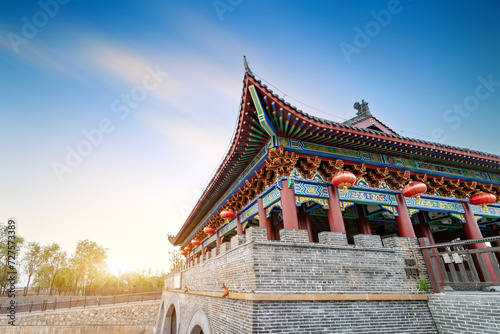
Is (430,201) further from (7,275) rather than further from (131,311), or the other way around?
(7,275)

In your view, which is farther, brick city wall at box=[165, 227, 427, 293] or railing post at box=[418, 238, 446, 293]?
railing post at box=[418, 238, 446, 293]

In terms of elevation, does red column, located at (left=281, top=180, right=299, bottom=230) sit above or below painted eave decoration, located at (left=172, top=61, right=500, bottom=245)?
below

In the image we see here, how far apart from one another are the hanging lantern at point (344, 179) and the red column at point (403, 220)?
2.59m

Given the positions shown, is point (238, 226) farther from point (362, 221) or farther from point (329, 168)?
point (362, 221)

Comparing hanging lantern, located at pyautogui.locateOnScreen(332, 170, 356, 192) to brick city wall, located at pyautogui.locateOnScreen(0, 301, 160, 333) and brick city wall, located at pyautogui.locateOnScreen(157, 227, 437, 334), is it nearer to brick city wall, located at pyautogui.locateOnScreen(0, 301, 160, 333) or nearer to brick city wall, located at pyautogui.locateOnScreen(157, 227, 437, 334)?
brick city wall, located at pyautogui.locateOnScreen(157, 227, 437, 334)

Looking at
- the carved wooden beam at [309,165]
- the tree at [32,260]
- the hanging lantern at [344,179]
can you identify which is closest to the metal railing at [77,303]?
the tree at [32,260]

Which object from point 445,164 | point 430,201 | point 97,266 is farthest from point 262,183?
point 97,266

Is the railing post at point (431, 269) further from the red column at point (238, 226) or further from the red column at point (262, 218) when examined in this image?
the red column at point (238, 226)

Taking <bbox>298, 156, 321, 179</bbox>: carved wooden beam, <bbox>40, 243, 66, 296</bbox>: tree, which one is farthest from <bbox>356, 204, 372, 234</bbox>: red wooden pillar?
<bbox>40, 243, 66, 296</bbox>: tree

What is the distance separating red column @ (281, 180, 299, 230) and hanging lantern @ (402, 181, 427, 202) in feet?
13.2

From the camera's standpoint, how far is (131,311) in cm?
2453

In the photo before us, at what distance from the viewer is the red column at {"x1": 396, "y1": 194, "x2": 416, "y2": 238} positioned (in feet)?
26.5

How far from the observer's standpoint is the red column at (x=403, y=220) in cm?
807

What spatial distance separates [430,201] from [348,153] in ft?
12.9
